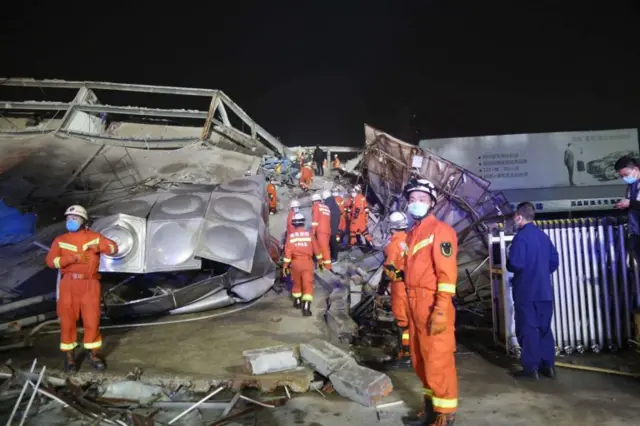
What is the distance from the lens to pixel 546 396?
13.2ft

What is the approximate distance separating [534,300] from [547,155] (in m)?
13.3

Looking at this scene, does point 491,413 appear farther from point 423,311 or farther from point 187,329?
point 187,329

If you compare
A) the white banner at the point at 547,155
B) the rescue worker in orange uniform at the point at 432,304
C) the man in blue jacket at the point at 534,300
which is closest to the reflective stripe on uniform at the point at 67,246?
the rescue worker in orange uniform at the point at 432,304

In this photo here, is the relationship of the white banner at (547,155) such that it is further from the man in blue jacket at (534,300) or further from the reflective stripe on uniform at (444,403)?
the reflective stripe on uniform at (444,403)

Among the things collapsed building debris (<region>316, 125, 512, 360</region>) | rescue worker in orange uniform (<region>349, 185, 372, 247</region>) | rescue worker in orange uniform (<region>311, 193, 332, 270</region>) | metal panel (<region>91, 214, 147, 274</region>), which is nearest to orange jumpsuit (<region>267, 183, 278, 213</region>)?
rescue worker in orange uniform (<region>349, 185, 372, 247</region>)

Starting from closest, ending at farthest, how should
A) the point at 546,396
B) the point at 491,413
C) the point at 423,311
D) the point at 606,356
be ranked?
the point at 423,311 → the point at 491,413 → the point at 546,396 → the point at 606,356

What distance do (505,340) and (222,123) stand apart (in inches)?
517

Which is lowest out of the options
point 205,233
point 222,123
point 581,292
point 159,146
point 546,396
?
point 546,396

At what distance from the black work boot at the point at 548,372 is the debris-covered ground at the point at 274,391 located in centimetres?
8

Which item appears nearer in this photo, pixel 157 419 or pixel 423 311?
pixel 423 311

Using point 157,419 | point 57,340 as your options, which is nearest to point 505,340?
point 157,419

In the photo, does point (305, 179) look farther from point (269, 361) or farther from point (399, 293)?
point (269, 361)

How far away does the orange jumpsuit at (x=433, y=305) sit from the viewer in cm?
326

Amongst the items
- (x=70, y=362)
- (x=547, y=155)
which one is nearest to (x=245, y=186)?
(x=70, y=362)
